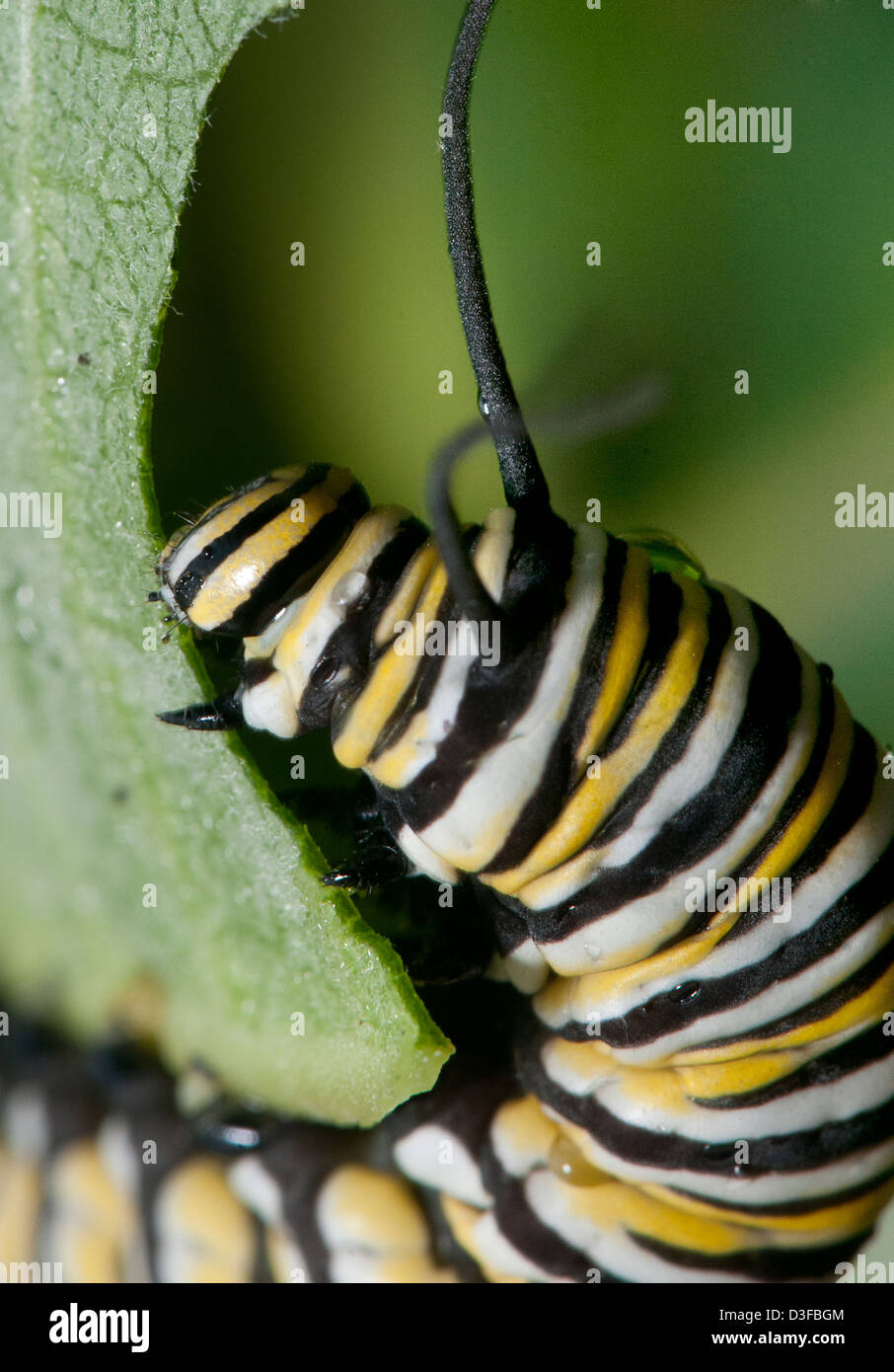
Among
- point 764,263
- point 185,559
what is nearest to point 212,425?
point 185,559

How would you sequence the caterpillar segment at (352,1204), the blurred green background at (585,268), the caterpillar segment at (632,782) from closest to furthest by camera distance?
the caterpillar segment at (632,782) → the blurred green background at (585,268) → the caterpillar segment at (352,1204)

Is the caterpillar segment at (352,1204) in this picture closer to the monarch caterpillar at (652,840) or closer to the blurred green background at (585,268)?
the monarch caterpillar at (652,840)

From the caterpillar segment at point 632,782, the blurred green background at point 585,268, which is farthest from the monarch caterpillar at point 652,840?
Result: the blurred green background at point 585,268

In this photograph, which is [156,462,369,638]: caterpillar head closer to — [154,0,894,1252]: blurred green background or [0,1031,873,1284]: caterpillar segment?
[154,0,894,1252]: blurred green background

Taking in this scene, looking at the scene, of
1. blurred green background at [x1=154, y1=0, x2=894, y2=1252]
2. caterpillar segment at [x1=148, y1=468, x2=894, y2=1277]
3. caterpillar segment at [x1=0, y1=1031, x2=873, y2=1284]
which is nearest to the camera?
caterpillar segment at [x1=148, y1=468, x2=894, y2=1277]

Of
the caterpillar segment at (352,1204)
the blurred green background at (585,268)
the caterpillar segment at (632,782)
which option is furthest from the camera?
the caterpillar segment at (352,1204)

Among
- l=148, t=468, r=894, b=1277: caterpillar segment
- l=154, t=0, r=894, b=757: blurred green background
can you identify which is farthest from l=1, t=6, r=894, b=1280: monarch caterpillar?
l=154, t=0, r=894, b=757: blurred green background

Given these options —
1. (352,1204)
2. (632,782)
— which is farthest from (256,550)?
(352,1204)
